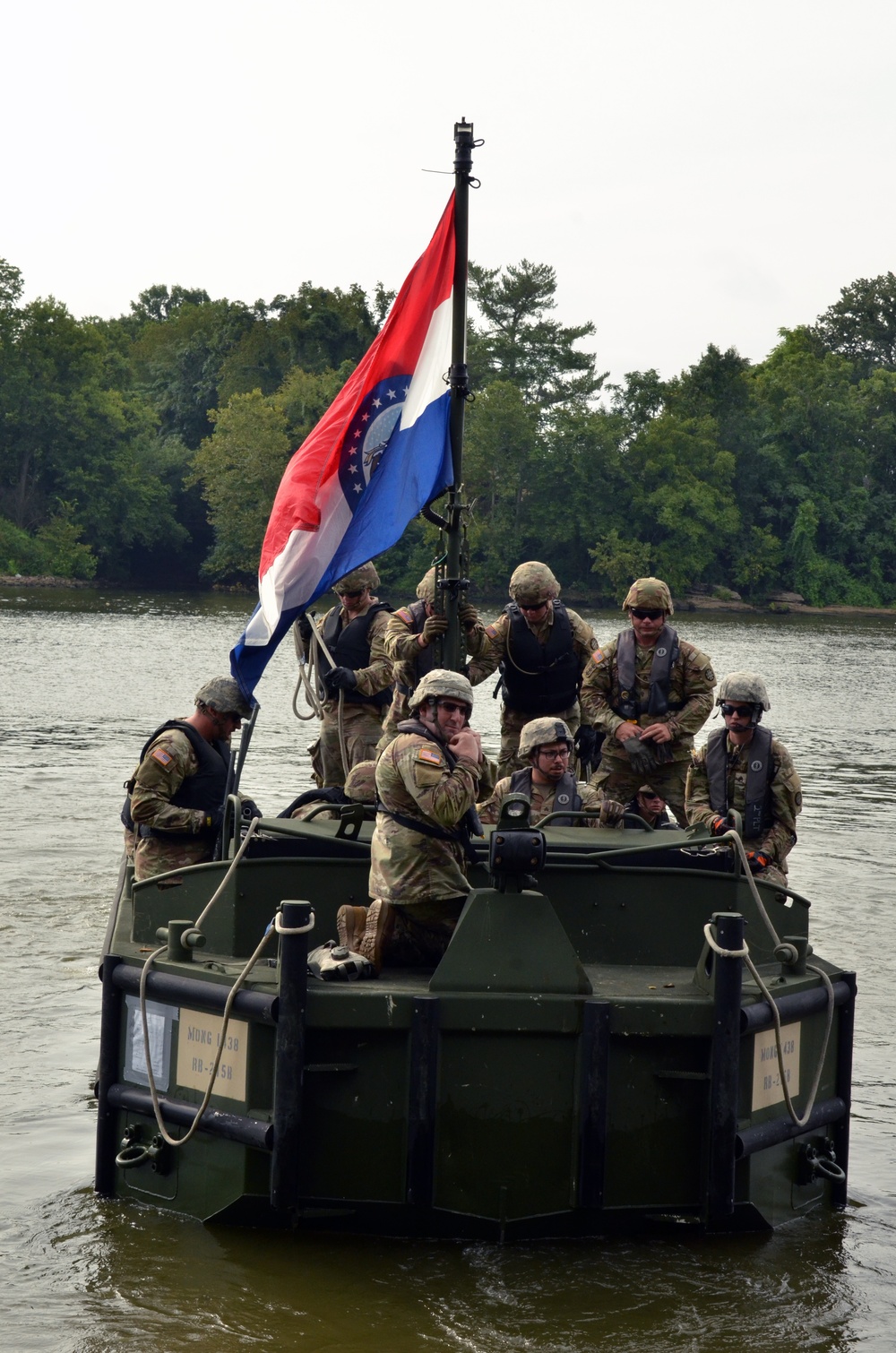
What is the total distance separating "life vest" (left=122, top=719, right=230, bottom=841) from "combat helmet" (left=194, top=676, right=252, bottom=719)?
0.56ft

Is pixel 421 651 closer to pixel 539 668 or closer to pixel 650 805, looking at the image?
pixel 539 668

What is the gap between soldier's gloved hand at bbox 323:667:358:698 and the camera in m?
10.0

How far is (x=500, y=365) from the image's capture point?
86688mm

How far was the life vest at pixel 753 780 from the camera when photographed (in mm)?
Answer: 7926

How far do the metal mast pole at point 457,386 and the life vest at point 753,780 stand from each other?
1339 mm

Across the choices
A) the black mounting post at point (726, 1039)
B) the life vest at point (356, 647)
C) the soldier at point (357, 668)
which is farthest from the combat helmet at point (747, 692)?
the life vest at point (356, 647)

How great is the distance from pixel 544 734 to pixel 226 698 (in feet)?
5.17

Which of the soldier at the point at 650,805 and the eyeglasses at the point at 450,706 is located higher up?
the eyeglasses at the point at 450,706

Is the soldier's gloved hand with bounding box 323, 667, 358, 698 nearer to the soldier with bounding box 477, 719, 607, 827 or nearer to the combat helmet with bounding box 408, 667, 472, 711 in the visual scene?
the soldier with bounding box 477, 719, 607, 827

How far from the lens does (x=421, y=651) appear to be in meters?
9.17

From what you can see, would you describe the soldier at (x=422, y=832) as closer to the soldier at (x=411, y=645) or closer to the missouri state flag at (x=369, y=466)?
the missouri state flag at (x=369, y=466)

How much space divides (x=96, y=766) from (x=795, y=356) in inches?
3061

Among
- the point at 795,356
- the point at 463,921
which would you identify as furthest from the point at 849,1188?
the point at 795,356

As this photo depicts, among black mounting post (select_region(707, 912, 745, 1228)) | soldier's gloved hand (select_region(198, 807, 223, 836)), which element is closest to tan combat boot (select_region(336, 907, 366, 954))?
black mounting post (select_region(707, 912, 745, 1228))
